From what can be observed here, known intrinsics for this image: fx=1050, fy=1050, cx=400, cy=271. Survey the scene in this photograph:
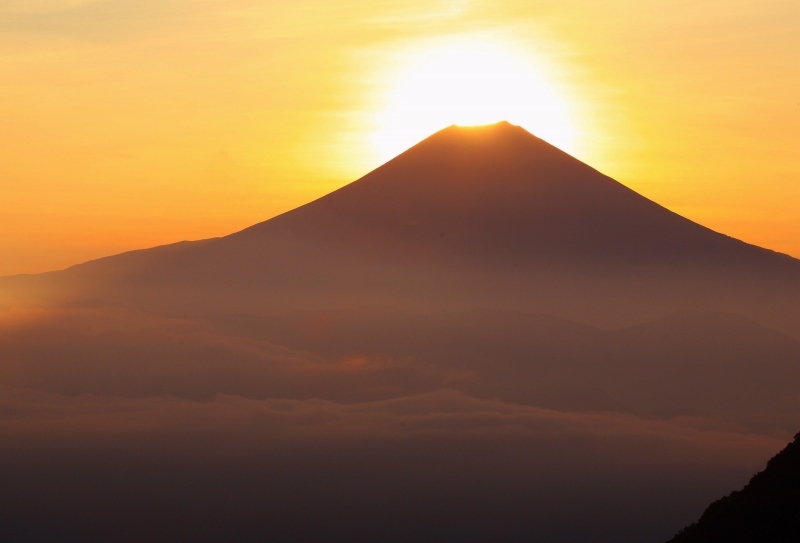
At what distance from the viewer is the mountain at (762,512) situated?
36.7 meters

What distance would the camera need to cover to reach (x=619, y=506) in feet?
599

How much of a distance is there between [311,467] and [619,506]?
57.4 meters

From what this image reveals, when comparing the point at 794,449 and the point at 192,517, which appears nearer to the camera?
the point at 794,449

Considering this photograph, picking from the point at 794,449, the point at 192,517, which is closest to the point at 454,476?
the point at 192,517

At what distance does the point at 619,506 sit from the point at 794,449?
485 feet

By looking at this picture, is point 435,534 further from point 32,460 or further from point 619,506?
point 32,460

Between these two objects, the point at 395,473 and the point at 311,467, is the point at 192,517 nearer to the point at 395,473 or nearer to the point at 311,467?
the point at 311,467

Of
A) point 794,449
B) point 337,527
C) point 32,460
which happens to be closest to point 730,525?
point 794,449

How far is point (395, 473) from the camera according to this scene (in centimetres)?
19900

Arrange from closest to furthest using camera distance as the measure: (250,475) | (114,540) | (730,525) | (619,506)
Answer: (730,525) → (114,540) → (619,506) → (250,475)

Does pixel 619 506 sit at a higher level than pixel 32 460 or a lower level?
lower

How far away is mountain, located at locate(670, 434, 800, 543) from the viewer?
3672 cm

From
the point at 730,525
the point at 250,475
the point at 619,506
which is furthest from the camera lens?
the point at 250,475

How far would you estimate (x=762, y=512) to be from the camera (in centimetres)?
3794
